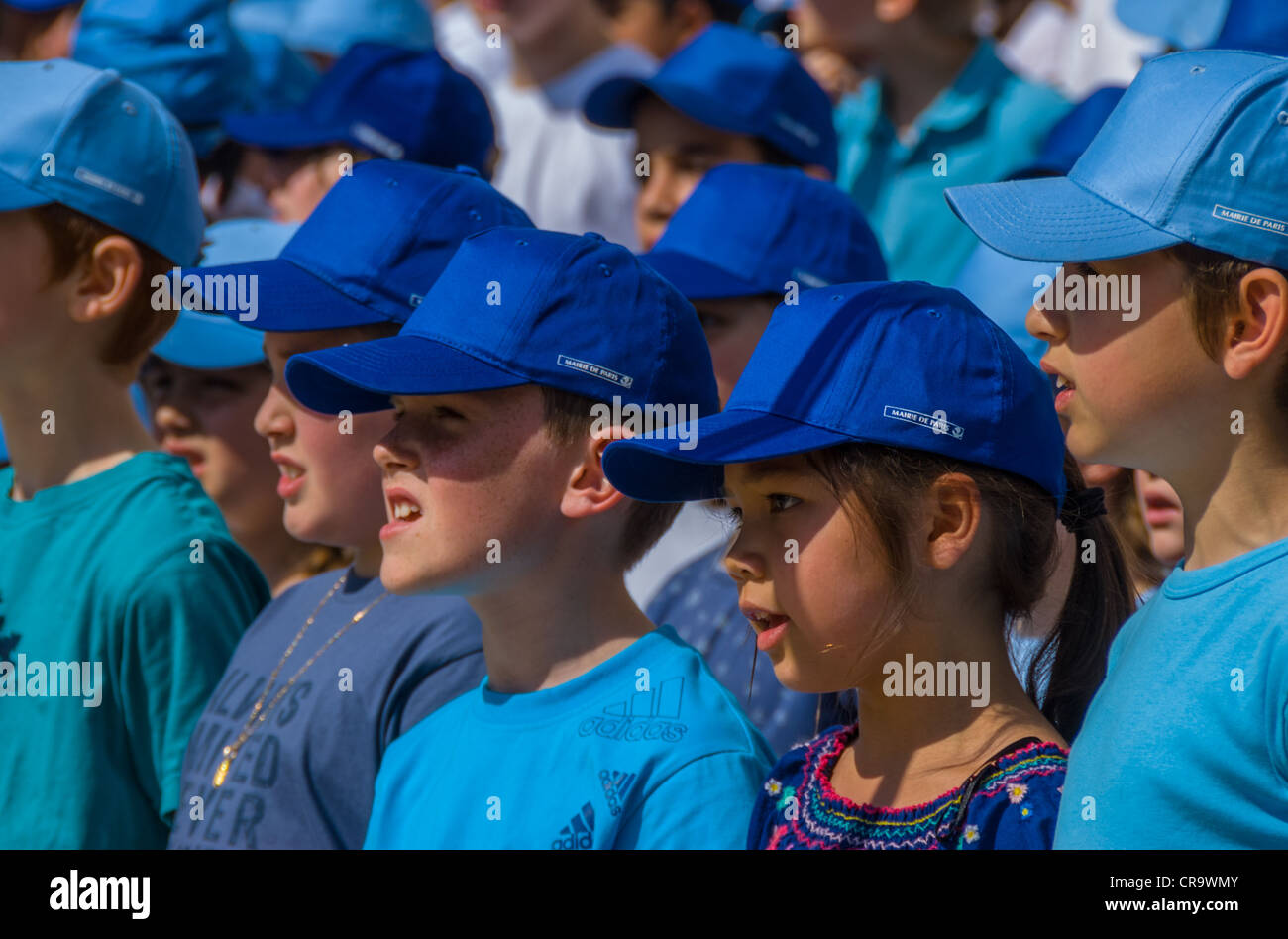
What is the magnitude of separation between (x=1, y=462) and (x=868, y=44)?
3105 millimetres

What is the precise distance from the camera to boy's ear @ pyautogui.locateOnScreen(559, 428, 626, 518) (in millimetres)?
2379

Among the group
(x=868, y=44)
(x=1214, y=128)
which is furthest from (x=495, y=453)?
(x=868, y=44)

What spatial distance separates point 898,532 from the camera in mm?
2047

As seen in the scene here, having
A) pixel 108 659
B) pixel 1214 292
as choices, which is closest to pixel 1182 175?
pixel 1214 292

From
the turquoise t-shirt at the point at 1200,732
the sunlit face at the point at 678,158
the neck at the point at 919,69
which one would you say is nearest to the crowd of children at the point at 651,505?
the turquoise t-shirt at the point at 1200,732

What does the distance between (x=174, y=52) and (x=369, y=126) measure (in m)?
0.99

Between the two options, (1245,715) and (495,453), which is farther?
(495,453)

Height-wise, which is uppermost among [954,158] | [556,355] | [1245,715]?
[954,158]

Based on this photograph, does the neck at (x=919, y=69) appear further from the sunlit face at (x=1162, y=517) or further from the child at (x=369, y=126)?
the sunlit face at (x=1162, y=517)

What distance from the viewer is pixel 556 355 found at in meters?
2.36

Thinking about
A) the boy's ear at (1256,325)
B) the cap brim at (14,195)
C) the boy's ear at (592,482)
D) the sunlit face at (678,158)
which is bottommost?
the boy's ear at (592,482)

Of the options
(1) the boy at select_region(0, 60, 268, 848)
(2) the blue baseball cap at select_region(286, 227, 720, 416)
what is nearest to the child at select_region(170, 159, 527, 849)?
(1) the boy at select_region(0, 60, 268, 848)

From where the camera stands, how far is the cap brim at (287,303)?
2.78 m
